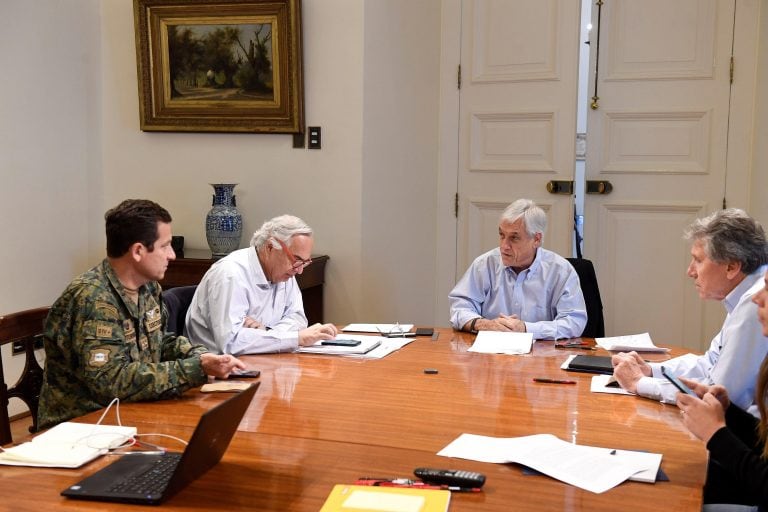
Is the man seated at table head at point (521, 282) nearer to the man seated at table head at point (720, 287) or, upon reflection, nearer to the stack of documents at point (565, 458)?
the man seated at table head at point (720, 287)

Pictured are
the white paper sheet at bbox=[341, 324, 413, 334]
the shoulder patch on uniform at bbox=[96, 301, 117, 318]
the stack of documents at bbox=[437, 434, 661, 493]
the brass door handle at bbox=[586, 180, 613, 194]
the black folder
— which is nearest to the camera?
the stack of documents at bbox=[437, 434, 661, 493]

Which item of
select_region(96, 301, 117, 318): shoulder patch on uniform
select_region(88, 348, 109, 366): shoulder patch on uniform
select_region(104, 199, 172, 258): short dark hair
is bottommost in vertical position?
Result: select_region(88, 348, 109, 366): shoulder patch on uniform

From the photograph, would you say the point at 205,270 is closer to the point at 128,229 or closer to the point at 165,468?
the point at 128,229

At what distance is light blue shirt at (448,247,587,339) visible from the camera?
12.1ft

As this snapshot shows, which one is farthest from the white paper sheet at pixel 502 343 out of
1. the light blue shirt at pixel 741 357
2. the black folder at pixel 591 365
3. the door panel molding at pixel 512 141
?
the door panel molding at pixel 512 141

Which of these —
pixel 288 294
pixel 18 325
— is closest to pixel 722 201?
pixel 288 294

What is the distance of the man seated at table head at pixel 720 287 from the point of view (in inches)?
92.5

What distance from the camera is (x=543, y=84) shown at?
17.1ft

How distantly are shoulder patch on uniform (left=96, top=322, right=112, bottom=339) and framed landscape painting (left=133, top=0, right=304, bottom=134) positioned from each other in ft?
8.30

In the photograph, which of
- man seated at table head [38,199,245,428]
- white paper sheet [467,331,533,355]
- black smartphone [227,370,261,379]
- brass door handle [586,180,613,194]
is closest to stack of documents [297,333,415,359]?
white paper sheet [467,331,533,355]

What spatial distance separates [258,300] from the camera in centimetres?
334

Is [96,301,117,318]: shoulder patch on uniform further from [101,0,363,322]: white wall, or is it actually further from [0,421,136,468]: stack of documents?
[101,0,363,322]: white wall

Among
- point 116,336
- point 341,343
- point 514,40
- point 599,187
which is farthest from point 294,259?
point 514,40

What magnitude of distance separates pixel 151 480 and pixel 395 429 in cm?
65
